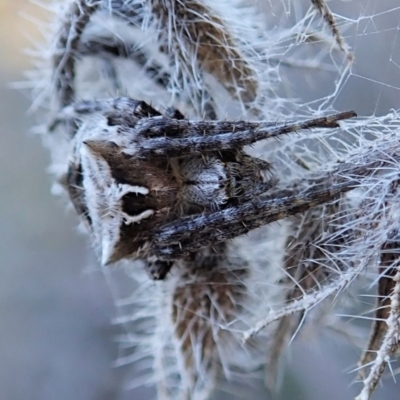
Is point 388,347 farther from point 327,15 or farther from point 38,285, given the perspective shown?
point 38,285

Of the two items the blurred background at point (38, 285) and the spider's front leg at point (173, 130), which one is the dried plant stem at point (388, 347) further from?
the blurred background at point (38, 285)

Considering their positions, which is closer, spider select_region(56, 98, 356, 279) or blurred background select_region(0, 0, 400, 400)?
spider select_region(56, 98, 356, 279)

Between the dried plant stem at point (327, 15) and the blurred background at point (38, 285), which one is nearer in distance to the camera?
the dried plant stem at point (327, 15)

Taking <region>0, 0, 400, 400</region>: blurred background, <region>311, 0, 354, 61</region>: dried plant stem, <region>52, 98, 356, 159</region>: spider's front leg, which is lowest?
<region>0, 0, 400, 400</region>: blurred background

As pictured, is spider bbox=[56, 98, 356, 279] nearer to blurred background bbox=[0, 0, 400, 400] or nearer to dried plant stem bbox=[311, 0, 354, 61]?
dried plant stem bbox=[311, 0, 354, 61]

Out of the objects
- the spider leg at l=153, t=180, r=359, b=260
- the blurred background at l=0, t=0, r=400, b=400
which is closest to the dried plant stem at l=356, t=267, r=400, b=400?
the spider leg at l=153, t=180, r=359, b=260

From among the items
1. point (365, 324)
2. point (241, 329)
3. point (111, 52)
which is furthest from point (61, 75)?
point (365, 324)

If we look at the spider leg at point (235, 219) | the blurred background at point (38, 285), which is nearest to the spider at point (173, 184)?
the spider leg at point (235, 219)

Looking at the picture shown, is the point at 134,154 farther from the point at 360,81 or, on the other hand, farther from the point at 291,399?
the point at 291,399

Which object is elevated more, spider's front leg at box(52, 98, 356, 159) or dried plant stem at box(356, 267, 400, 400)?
spider's front leg at box(52, 98, 356, 159)
